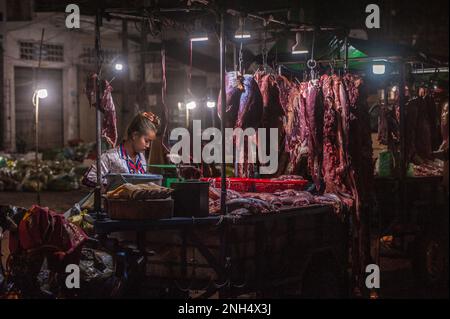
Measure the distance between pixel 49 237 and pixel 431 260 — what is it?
585 centimetres

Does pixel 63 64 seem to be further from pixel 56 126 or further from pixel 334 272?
pixel 334 272

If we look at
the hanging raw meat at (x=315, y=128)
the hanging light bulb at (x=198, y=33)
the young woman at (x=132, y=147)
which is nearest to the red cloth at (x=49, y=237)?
the young woman at (x=132, y=147)

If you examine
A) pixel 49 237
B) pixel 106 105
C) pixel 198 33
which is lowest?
pixel 49 237

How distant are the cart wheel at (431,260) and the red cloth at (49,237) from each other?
5328 mm

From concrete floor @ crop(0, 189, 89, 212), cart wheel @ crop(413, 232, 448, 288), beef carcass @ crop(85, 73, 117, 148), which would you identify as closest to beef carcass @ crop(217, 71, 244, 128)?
beef carcass @ crop(85, 73, 117, 148)

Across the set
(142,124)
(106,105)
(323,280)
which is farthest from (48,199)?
(323,280)

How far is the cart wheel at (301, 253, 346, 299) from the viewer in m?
6.18

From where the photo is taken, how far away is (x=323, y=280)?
6277 mm

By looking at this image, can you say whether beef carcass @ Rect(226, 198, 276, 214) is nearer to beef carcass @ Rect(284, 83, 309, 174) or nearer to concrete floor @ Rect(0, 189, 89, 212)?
beef carcass @ Rect(284, 83, 309, 174)

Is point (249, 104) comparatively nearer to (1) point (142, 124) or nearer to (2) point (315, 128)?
(2) point (315, 128)

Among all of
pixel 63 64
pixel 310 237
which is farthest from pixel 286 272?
pixel 63 64

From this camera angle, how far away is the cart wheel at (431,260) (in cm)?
868

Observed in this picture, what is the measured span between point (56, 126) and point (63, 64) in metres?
3.04

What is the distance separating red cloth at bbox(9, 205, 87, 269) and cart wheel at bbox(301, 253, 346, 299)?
2.33m
